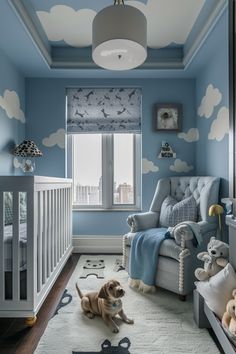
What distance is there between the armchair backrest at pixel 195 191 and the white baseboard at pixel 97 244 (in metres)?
0.75

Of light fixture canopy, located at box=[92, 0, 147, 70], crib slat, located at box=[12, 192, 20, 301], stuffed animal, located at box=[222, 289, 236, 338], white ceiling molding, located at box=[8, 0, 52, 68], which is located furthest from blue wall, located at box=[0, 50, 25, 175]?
stuffed animal, located at box=[222, 289, 236, 338]

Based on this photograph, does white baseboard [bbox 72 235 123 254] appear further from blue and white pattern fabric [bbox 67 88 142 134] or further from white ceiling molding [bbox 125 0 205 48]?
white ceiling molding [bbox 125 0 205 48]

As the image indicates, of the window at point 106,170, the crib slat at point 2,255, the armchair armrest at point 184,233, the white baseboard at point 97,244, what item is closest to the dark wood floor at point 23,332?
the crib slat at point 2,255

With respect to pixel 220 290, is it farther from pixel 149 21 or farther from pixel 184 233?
pixel 149 21

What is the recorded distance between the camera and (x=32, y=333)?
1.60 metres

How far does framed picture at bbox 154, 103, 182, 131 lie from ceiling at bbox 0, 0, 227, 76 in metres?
0.46

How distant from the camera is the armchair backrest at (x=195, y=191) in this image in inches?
94.1

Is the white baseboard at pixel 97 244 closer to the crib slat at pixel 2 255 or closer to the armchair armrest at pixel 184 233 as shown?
the armchair armrest at pixel 184 233

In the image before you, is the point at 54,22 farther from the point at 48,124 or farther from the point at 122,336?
the point at 122,336

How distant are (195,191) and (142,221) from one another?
62cm

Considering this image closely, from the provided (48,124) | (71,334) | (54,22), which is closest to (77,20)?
(54,22)

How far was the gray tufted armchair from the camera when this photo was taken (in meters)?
2.01

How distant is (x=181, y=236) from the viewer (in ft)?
6.63

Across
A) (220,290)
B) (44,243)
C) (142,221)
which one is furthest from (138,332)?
(142,221)
